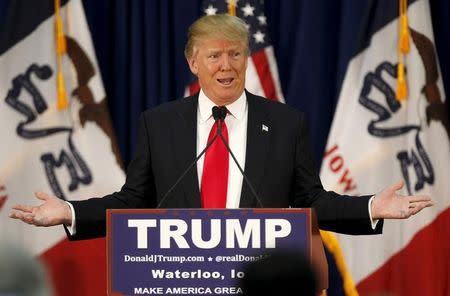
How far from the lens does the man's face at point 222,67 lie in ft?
9.52

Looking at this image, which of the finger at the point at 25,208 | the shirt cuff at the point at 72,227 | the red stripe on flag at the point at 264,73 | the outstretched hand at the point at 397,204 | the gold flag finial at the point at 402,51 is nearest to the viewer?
the outstretched hand at the point at 397,204

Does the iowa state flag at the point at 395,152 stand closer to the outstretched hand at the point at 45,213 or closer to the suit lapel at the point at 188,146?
the suit lapel at the point at 188,146

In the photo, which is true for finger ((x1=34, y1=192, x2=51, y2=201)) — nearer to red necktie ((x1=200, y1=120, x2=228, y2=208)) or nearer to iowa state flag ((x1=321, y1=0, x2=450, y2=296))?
red necktie ((x1=200, y1=120, x2=228, y2=208))

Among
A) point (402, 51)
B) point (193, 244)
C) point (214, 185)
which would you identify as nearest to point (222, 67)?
point (214, 185)

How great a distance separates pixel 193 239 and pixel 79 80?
2.71 m

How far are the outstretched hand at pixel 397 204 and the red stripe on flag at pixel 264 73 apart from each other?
2.21 m

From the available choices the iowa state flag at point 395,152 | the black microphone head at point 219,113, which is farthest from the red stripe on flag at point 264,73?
the black microphone head at point 219,113

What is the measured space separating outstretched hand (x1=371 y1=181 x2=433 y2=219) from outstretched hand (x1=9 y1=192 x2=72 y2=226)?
34.5 inches

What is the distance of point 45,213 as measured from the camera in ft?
8.17

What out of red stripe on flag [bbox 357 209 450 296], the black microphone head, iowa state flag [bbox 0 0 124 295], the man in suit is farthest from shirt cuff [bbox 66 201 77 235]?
red stripe on flag [bbox 357 209 450 296]

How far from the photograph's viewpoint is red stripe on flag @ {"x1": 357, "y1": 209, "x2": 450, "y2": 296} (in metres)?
4.62

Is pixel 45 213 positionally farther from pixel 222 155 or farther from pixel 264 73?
pixel 264 73

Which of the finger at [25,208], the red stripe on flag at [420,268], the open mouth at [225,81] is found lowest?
the red stripe on flag at [420,268]

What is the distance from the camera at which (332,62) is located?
15.6ft
